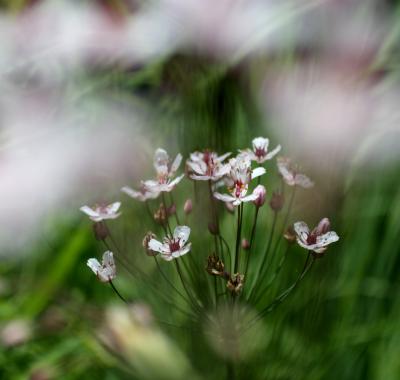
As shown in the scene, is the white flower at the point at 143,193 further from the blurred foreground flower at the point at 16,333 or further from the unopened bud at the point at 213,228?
the blurred foreground flower at the point at 16,333

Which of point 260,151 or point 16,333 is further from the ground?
point 260,151

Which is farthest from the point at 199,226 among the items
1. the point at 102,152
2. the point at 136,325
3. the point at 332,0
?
the point at 332,0

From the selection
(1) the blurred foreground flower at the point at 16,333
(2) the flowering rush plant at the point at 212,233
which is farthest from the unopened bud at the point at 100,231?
(1) the blurred foreground flower at the point at 16,333

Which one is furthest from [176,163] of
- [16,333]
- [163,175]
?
[16,333]

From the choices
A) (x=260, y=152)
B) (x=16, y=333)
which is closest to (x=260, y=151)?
(x=260, y=152)

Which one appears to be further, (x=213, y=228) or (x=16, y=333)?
(x=16, y=333)

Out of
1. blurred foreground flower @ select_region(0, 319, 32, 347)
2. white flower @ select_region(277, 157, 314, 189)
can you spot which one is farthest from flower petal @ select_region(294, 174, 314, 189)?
blurred foreground flower @ select_region(0, 319, 32, 347)

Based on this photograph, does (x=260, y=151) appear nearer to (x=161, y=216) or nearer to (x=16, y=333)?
(x=161, y=216)

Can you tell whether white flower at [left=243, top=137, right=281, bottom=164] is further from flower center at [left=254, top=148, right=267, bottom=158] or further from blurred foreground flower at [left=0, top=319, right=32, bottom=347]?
blurred foreground flower at [left=0, top=319, right=32, bottom=347]
